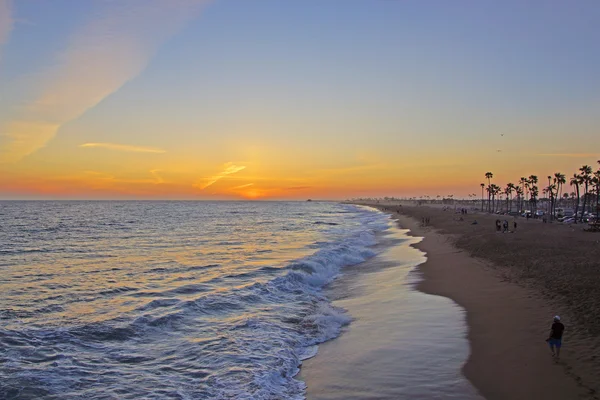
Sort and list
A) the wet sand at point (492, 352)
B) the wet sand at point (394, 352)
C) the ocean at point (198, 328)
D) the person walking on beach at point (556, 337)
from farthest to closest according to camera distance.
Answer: the person walking on beach at point (556, 337) < the ocean at point (198, 328) < the wet sand at point (394, 352) < the wet sand at point (492, 352)

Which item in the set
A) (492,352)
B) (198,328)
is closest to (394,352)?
(492,352)

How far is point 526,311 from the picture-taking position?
51.1ft

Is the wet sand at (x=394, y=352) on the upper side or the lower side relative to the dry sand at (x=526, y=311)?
lower

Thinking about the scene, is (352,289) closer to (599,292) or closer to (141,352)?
(599,292)

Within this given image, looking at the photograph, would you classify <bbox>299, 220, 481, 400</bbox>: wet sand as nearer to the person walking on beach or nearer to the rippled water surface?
the rippled water surface

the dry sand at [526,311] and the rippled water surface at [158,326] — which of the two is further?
the rippled water surface at [158,326]

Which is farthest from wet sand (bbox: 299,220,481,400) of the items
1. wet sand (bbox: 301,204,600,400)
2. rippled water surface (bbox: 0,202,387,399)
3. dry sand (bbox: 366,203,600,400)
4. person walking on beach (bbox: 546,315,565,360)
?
person walking on beach (bbox: 546,315,565,360)

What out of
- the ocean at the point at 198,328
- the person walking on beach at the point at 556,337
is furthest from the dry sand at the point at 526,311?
the ocean at the point at 198,328

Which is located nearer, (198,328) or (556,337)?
(556,337)

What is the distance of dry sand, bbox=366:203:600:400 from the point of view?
9859 millimetres

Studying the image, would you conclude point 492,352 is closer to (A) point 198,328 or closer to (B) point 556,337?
(B) point 556,337

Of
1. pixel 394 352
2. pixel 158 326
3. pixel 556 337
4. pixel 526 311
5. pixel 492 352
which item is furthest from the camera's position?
pixel 526 311

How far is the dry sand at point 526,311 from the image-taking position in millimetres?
9859

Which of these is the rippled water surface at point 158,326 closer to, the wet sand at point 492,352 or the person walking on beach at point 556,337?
the wet sand at point 492,352
